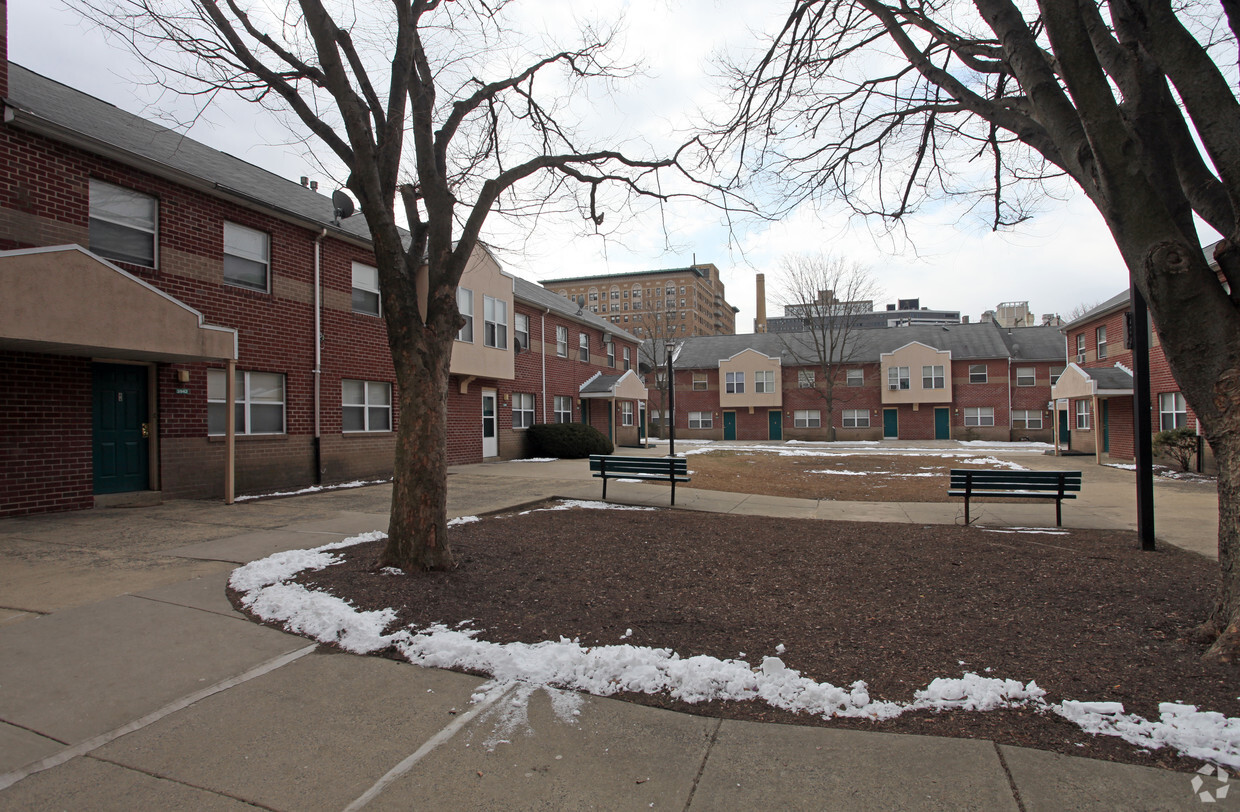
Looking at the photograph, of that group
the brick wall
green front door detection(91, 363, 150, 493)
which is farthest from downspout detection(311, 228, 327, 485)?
the brick wall

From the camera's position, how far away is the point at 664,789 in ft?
8.89

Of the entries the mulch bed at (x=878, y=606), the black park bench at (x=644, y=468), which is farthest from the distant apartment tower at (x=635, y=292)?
the mulch bed at (x=878, y=606)

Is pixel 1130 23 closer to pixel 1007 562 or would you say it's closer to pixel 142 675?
pixel 1007 562

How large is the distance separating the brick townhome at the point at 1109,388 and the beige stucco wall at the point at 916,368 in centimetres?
1410

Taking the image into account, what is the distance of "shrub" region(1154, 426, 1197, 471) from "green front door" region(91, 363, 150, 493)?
25.6 meters

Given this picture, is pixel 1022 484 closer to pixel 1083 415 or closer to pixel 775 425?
pixel 1083 415

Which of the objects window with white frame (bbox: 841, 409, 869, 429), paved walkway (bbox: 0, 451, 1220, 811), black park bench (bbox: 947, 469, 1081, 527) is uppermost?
window with white frame (bbox: 841, 409, 869, 429)

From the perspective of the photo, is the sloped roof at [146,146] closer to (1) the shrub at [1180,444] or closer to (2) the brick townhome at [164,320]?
(2) the brick townhome at [164,320]

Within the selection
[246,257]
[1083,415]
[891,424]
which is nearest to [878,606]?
[246,257]

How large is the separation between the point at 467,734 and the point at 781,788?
5.11 ft

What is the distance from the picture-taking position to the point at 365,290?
1583 centimetres

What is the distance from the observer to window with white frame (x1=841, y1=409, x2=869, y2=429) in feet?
150

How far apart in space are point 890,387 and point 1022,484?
123ft

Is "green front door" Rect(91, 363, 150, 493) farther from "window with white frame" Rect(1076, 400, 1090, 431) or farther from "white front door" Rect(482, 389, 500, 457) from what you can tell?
"window with white frame" Rect(1076, 400, 1090, 431)
